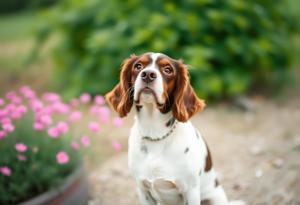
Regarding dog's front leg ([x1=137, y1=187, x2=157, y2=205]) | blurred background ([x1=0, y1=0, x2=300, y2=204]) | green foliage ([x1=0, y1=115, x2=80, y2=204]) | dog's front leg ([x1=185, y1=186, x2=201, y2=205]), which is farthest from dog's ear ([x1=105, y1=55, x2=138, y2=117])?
blurred background ([x1=0, y1=0, x2=300, y2=204])

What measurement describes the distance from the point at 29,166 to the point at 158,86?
1848mm

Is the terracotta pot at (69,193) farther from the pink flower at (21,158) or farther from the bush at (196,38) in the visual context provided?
the bush at (196,38)

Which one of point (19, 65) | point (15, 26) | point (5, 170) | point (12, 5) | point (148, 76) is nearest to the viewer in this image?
point (148, 76)

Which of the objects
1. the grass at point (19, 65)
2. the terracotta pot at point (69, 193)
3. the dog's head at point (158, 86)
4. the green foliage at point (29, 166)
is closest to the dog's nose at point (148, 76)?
the dog's head at point (158, 86)

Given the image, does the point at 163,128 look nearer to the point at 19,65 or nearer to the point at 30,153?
the point at 30,153

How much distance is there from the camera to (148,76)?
2.86 metres

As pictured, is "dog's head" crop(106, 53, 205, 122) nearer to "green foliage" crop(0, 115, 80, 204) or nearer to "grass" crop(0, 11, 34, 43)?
"green foliage" crop(0, 115, 80, 204)

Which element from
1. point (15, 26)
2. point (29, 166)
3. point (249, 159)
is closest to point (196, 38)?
point (249, 159)

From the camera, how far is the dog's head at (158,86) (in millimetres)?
2891

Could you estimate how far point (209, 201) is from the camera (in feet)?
11.4

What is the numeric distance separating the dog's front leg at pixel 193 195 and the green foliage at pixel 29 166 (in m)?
1.52

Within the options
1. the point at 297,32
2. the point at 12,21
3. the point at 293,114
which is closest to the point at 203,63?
the point at 293,114

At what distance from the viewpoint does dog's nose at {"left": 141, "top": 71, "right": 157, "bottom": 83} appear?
9.38 ft

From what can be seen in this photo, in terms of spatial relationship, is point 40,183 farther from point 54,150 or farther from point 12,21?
point 12,21
